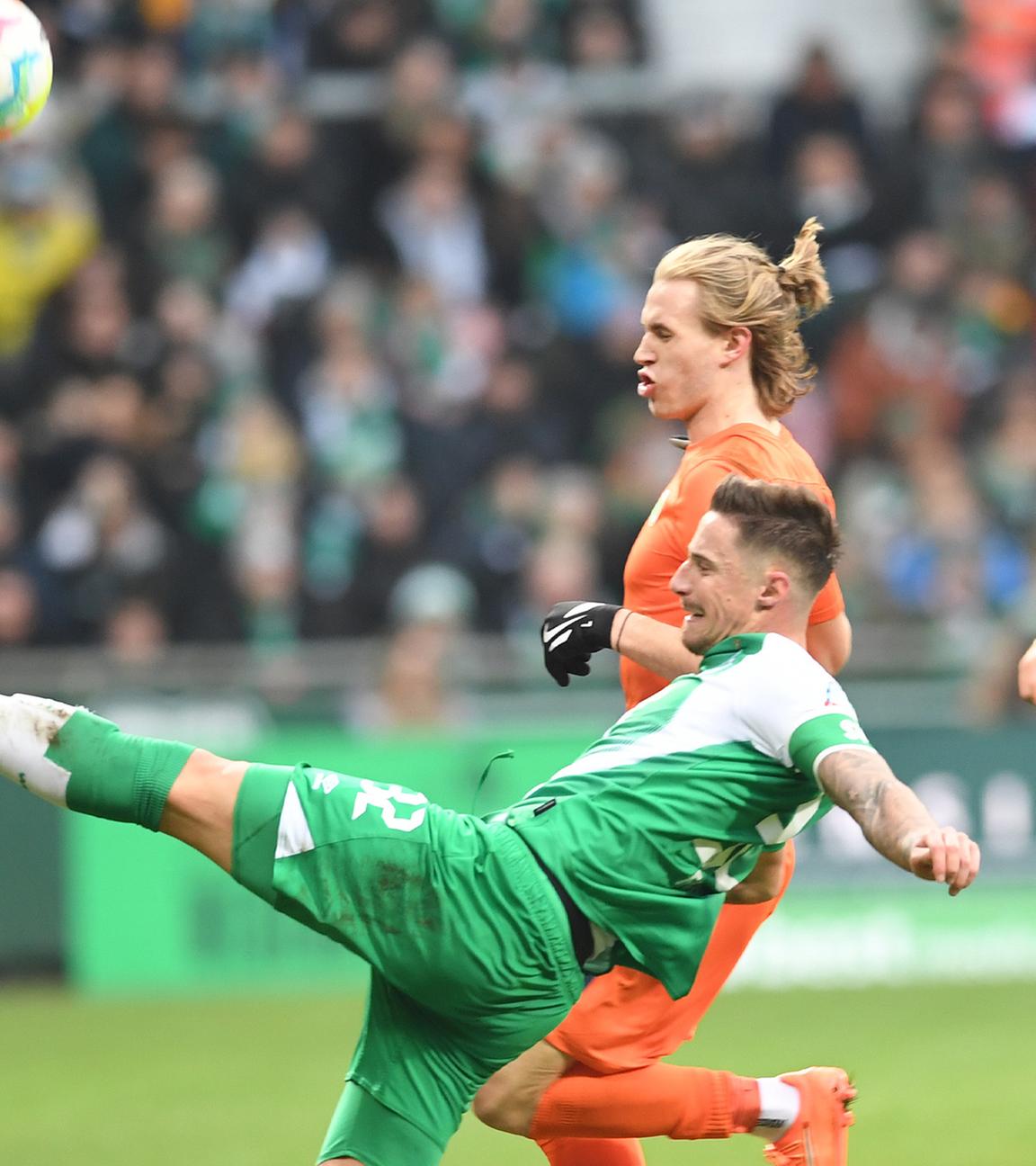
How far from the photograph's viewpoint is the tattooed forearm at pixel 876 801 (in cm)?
405

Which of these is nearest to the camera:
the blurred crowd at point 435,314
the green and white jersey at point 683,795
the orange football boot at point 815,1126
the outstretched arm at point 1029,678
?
the green and white jersey at point 683,795

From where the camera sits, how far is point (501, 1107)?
519cm

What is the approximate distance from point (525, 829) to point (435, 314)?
9.35 meters

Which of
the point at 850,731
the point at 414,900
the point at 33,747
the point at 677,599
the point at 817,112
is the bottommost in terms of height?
the point at 414,900

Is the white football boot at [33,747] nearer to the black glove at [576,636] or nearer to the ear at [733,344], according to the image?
the black glove at [576,636]

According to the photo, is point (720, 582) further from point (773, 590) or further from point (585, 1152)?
point (585, 1152)

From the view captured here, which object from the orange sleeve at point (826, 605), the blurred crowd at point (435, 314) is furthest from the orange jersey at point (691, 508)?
the blurred crowd at point (435, 314)

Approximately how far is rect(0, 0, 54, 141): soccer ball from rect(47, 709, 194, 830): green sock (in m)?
2.52

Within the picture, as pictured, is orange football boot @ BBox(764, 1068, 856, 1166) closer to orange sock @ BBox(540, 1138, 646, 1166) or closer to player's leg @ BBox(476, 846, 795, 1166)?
player's leg @ BBox(476, 846, 795, 1166)

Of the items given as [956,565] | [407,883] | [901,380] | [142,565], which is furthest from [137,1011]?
[407,883]

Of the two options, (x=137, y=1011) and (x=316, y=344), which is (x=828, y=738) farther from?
(x=316, y=344)

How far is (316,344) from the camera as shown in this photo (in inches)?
520

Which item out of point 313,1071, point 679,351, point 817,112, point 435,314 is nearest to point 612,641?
point 679,351

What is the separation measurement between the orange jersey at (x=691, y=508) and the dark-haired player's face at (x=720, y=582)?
1.37 feet
